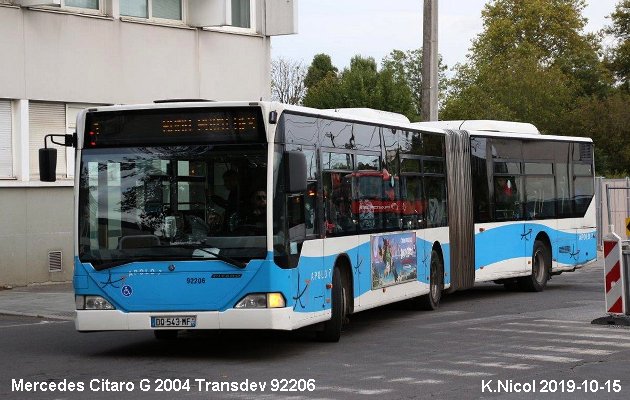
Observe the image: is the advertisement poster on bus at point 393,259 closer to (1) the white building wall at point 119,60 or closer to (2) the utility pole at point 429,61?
(2) the utility pole at point 429,61

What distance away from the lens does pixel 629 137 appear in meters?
68.8

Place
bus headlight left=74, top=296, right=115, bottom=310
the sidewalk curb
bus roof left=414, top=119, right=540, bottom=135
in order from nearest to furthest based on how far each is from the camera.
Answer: bus headlight left=74, top=296, right=115, bottom=310, the sidewalk curb, bus roof left=414, top=119, right=540, bottom=135

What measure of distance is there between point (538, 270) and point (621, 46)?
63461 millimetres

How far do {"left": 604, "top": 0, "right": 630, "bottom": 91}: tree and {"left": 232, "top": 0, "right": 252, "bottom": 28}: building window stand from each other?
5711 cm

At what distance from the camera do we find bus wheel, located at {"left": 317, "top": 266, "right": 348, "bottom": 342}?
50.0 feet

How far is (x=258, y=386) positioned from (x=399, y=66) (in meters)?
90.9

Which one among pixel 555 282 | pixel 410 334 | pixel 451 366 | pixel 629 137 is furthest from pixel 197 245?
pixel 629 137

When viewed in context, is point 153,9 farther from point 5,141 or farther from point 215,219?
point 215,219

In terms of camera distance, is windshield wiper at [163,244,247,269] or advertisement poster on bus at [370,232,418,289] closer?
windshield wiper at [163,244,247,269]

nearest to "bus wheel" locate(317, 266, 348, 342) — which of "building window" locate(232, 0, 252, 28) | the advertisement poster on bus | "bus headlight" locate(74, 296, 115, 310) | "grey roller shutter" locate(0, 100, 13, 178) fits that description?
the advertisement poster on bus

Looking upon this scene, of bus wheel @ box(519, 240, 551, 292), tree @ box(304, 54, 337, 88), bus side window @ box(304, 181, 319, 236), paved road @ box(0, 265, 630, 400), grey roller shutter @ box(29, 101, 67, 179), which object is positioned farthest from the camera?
tree @ box(304, 54, 337, 88)

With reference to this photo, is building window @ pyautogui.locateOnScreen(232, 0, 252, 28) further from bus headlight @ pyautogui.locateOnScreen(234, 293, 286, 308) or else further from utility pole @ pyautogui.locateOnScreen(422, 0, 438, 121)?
bus headlight @ pyautogui.locateOnScreen(234, 293, 286, 308)

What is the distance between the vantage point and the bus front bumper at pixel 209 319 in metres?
13.3

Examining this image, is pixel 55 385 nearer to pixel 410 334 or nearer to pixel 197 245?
pixel 197 245
